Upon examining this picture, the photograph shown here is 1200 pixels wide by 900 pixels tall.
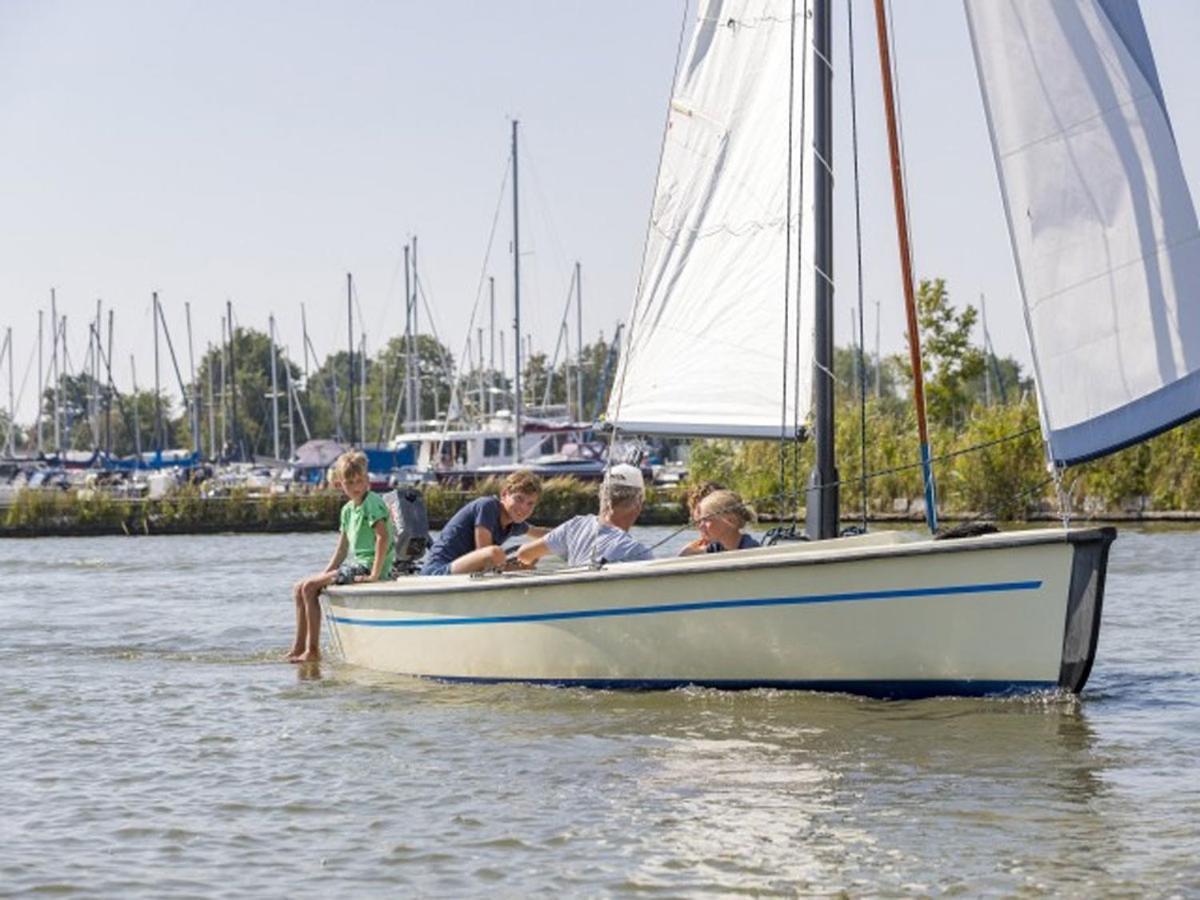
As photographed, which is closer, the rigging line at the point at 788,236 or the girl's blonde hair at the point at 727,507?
the girl's blonde hair at the point at 727,507

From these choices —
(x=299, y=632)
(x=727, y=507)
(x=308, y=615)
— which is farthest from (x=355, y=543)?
(x=727, y=507)

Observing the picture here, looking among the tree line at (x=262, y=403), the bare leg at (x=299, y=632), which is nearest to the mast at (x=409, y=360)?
the tree line at (x=262, y=403)

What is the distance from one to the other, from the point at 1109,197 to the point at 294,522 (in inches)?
1831

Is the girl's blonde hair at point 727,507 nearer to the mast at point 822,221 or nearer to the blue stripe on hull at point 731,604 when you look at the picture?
the blue stripe on hull at point 731,604

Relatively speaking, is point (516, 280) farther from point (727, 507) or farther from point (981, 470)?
point (727, 507)

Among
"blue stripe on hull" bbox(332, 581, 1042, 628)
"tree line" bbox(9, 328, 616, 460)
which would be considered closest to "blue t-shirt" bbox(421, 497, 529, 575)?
"blue stripe on hull" bbox(332, 581, 1042, 628)

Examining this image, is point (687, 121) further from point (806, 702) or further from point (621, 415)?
point (806, 702)

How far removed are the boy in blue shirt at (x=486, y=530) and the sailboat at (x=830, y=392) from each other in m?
0.21

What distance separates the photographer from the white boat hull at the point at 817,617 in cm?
1227

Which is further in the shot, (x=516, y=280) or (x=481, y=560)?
(x=516, y=280)

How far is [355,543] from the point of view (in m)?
16.6

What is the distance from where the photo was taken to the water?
8648 mm

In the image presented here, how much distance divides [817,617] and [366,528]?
4.75 meters

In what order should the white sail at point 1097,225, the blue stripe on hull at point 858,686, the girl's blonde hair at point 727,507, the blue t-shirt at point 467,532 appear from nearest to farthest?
the white sail at point 1097,225 → the blue stripe on hull at point 858,686 → the girl's blonde hair at point 727,507 → the blue t-shirt at point 467,532
